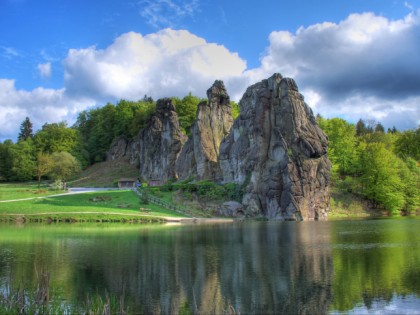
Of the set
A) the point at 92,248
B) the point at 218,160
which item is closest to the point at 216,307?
the point at 92,248

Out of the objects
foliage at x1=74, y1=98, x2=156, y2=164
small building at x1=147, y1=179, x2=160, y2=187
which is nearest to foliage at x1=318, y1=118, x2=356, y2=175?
small building at x1=147, y1=179, x2=160, y2=187

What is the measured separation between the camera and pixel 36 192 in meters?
91.3

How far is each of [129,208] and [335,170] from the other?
5093 centimetres

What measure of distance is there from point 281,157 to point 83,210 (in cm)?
3668

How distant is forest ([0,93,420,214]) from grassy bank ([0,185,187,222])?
35416mm

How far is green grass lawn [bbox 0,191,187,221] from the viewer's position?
69.6 meters

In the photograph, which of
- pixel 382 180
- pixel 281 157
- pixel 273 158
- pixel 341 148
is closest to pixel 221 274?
pixel 281 157

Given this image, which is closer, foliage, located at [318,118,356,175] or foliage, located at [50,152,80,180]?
foliage, located at [318,118,356,175]

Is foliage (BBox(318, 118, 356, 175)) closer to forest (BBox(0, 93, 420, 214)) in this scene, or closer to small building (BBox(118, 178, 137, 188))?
forest (BBox(0, 93, 420, 214))

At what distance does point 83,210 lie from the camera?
2832 inches

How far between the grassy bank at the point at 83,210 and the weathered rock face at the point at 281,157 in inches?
667

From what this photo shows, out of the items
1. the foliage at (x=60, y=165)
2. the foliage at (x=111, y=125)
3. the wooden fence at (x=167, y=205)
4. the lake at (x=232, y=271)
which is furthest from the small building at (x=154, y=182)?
the lake at (x=232, y=271)

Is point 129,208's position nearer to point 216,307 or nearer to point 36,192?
point 36,192

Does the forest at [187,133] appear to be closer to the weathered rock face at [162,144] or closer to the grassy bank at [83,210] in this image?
the weathered rock face at [162,144]
